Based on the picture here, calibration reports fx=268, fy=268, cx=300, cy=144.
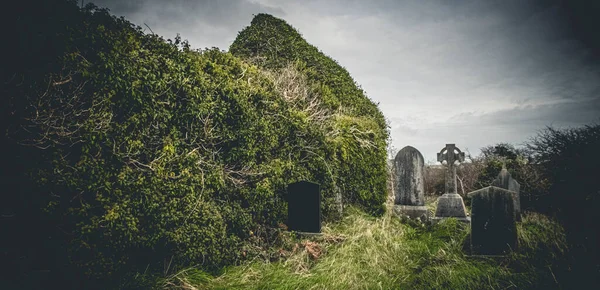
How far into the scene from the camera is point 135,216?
3.15 m

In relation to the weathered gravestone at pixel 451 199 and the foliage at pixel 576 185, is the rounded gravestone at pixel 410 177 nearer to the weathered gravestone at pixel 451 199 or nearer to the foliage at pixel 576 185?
the weathered gravestone at pixel 451 199

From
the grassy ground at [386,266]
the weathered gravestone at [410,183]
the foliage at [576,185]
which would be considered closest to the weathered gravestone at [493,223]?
the grassy ground at [386,266]

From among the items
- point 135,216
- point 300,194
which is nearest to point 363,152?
point 300,194

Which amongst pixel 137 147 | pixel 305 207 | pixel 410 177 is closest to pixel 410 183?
pixel 410 177

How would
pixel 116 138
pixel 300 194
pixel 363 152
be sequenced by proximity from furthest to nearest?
pixel 363 152 < pixel 300 194 < pixel 116 138

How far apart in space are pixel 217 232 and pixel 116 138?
1.76 metres

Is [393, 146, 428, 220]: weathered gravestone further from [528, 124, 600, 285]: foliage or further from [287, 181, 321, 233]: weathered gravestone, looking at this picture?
[287, 181, 321, 233]: weathered gravestone

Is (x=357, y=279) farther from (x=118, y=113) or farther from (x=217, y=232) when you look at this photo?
(x=118, y=113)

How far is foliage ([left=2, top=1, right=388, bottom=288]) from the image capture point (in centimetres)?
274

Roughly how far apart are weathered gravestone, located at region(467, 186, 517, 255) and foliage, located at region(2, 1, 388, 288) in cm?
321

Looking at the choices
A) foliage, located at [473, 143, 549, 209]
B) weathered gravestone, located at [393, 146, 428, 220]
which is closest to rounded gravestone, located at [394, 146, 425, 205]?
weathered gravestone, located at [393, 146, 428, 220]

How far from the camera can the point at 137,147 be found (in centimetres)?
325

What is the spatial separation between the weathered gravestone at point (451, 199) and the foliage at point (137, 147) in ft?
15.0

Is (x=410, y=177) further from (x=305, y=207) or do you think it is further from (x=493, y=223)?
(x=305, y=207)
